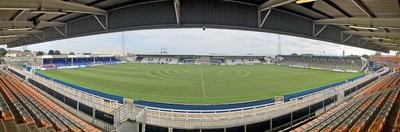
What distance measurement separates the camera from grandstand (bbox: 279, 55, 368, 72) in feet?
143

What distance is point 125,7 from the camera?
721cm

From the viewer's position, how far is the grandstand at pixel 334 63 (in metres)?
43.6

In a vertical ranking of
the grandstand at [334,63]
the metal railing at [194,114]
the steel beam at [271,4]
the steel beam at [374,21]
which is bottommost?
the metal railing at [194,114]

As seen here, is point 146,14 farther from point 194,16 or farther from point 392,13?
point 392,13

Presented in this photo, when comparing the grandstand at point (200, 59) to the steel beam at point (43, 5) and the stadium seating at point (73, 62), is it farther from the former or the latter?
the steel beam at point (43, 5)

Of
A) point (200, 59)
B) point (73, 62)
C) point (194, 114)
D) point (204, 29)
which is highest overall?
point (204, 29)

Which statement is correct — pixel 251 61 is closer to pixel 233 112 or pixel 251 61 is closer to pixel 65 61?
pixel 65 61

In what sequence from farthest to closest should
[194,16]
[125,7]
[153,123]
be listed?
[153,123] < [125,7] < [194,16]

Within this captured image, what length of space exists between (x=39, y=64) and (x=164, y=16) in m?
44.6

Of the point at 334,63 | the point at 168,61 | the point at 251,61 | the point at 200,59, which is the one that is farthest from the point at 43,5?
the point at 251,61

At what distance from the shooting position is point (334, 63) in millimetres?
49406

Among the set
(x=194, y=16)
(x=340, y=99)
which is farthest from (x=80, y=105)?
(x=340, y=99)

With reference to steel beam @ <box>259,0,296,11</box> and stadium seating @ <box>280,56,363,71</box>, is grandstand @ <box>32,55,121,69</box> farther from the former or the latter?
stadium seating @ <box>280,56,363,71</box>

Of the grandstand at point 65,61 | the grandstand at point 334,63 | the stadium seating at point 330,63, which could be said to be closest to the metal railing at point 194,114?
the grandstand at point 65,61
